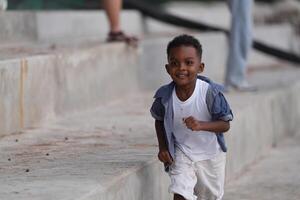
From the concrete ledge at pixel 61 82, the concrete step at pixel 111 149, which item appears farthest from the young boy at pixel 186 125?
the concrete ledge at pixel 61 82

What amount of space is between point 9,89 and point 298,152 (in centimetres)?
303

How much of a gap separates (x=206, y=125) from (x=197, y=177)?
342 millimetres

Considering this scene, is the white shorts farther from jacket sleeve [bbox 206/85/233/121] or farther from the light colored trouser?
the light colored trouser

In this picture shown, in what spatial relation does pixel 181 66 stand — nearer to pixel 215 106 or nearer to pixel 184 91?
pixel 184 91

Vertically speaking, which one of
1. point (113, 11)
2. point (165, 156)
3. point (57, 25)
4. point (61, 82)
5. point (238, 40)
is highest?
point (165, 156)

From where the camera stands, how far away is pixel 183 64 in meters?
4.97

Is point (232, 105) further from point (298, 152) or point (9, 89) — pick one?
point (9, 89)

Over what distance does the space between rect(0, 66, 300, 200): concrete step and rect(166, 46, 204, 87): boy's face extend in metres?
0.55

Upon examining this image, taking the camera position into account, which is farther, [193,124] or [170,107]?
[170,107]

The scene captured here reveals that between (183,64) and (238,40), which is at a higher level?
(183,64)

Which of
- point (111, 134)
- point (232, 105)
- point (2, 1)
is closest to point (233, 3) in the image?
point (232, 105)

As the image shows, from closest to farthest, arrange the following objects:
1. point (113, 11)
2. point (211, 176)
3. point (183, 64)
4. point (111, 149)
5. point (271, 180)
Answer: point (183, 64) < point (211, 176) < point (111, 149) < point (271, 180) < point (113, 11)

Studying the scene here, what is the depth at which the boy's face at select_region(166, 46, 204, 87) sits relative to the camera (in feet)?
16.3

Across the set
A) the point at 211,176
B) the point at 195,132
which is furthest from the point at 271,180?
the point at 195,132
